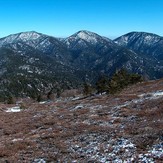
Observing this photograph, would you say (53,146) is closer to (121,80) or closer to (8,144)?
(8,144)

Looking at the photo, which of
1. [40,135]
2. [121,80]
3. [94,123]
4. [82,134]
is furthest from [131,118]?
[121,80]

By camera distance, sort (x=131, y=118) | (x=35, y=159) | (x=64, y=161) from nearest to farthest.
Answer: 1. (x=64, y=161)
2. (x=35, y=159)
3. (x=131, y=118)

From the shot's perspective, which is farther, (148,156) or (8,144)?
(8,144)

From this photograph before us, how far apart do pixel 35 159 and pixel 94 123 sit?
518 inches

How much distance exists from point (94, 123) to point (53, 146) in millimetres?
9815

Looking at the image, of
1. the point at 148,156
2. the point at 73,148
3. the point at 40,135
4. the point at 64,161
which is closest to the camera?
the point at 148,156

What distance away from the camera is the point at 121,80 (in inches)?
4013

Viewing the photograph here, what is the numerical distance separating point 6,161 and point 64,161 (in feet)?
18.1

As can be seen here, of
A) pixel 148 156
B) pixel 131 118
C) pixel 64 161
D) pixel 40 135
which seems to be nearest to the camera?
pixel 148 156

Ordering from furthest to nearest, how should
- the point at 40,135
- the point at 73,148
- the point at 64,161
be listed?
the point at 40,135 < the point at 73,148 < the point at 64,161

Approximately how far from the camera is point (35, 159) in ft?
75.8

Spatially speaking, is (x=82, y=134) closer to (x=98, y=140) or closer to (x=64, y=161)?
(x=98, y=140)

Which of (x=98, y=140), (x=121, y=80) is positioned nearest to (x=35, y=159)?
(x=98, y=140)

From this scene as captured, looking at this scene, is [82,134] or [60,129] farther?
[60,129]
